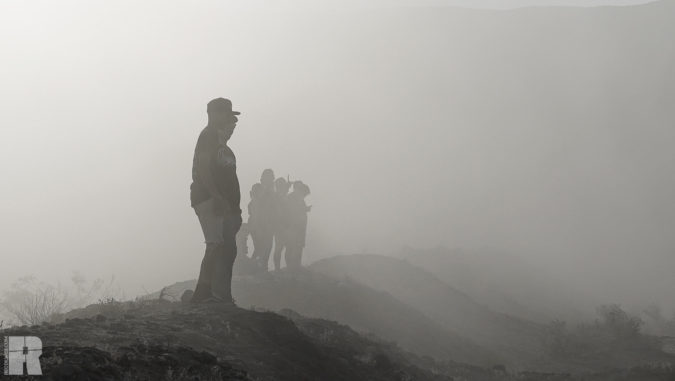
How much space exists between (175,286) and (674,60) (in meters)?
98.2

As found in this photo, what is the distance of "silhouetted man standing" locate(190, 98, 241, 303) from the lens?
8602mm

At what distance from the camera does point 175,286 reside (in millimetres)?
18344

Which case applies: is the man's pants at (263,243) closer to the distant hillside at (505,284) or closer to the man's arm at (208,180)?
the man's arm at (208,180)

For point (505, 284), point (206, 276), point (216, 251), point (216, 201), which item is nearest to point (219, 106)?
point (216, 201)

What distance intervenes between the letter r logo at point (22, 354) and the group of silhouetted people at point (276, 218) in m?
13.7

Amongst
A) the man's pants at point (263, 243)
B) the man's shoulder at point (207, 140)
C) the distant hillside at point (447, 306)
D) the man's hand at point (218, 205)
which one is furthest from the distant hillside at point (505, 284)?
the man's shoulder at point (207, 140)

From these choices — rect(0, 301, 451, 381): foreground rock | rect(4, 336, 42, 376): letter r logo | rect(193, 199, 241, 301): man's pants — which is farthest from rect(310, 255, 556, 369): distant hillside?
rect(4, 336, 42, 376): letter r logo

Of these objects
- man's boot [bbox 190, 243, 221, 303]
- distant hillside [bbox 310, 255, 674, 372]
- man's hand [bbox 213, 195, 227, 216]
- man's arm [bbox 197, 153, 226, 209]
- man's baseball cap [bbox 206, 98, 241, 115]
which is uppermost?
man's baseball cap [bbox 206, 98, 241, 115]

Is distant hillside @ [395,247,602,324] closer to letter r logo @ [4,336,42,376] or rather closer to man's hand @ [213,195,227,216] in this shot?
man's hand @ [213,195,227,216]

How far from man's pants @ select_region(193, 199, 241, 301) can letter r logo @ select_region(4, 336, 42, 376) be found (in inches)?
131

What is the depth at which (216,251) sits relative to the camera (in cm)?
865

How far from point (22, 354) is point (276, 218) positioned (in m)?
14.6

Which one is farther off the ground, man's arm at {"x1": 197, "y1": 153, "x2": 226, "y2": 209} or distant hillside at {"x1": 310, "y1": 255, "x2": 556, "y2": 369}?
man's arm at {"x1": 197, "y1": 153, "x2": 226, "y2": 209}

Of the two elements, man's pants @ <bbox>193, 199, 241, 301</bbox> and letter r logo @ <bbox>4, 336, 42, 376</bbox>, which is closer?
letter r logo @ <bbox>4, 336, 42, 376</bbox>
